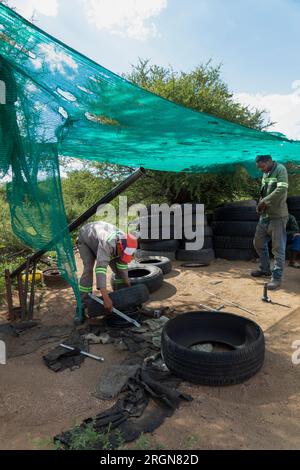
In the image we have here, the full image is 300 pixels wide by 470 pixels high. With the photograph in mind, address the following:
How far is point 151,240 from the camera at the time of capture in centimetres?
703

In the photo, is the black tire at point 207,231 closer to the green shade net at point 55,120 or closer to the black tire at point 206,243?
the black tire at point 206,243

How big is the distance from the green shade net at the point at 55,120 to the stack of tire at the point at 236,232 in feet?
10.3

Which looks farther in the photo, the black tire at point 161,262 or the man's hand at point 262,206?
the black tire at point 161,262

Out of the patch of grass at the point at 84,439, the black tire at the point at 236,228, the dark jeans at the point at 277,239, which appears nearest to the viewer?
the patch of grass at the point at 84,439

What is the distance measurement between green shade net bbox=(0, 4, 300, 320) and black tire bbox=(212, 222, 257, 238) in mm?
3105

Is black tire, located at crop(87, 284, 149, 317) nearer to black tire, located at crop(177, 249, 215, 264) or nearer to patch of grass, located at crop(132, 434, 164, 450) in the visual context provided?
patch of grass, located at crop(132, 434, 164, 450)

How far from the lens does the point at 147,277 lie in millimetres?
4773

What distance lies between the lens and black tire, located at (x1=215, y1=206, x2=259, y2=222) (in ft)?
22.6

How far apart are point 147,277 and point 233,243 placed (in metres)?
3.08

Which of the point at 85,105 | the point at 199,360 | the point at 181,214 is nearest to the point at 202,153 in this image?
the point at 181,214

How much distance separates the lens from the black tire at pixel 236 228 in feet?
22.3

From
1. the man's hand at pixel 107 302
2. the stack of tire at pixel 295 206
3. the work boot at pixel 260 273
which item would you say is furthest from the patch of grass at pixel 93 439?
the stack of tire at pixel 295 206
